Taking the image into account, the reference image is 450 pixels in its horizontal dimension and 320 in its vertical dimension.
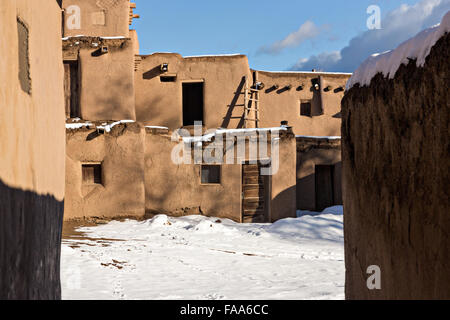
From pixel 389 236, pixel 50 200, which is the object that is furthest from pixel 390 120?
pixel 50 200

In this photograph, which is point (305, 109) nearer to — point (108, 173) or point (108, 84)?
point (108, 84)

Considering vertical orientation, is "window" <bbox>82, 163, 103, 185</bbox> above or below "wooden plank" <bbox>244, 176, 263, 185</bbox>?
above

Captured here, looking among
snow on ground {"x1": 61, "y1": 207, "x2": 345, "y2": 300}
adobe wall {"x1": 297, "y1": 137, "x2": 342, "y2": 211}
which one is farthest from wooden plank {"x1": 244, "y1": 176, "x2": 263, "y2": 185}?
adobe wall {"x1": 297, "y1": 137, "x2": 342, "y2": 211}

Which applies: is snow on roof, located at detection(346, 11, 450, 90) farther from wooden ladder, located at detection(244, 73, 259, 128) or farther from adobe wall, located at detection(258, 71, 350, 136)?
adobe wall, located at detection(258, 71, 350, 136)

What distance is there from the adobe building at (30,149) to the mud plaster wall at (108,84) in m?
10.4

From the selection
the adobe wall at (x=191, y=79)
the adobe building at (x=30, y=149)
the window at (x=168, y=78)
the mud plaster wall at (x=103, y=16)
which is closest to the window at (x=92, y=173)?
the adobe wall at (x=191, y=79)

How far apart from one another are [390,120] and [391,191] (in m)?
0.39

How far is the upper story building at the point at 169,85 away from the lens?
14609 millimetres

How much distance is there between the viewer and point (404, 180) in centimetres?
223

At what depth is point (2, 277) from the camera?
2379 millimetres

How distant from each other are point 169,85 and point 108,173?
5.11m

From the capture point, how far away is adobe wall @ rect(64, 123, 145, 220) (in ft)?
39.0

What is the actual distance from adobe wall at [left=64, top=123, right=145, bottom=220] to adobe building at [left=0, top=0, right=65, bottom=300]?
7.59 m

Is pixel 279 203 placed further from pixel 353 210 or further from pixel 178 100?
pixel 353 210
